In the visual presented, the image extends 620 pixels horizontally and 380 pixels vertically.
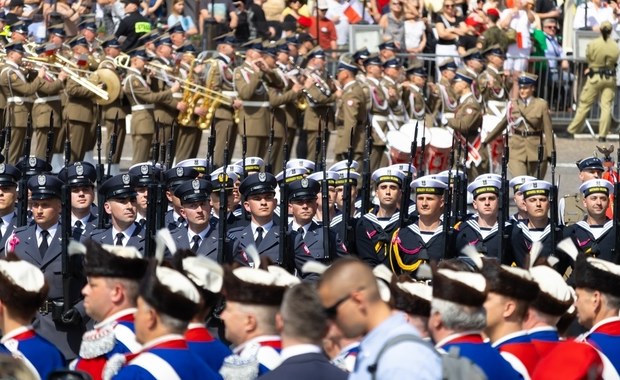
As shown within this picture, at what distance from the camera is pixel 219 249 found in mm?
12359

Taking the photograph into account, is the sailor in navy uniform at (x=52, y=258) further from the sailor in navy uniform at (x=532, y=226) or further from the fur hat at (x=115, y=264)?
the sailor in navy uniform at (x=532, y=226)

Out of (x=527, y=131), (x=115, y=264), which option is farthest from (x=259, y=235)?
(x=527, y=131)

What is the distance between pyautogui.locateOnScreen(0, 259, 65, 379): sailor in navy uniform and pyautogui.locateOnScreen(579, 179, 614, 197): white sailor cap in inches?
293

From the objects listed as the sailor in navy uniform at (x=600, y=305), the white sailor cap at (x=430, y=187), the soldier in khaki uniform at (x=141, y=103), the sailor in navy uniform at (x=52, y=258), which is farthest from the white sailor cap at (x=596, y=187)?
the soldier in khaki uniform at (x=141, y=103)

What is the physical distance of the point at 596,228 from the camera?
1405 cm

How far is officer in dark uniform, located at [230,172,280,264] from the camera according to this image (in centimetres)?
1278

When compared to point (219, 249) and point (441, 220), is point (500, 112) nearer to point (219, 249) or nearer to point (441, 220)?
point (441, 220)

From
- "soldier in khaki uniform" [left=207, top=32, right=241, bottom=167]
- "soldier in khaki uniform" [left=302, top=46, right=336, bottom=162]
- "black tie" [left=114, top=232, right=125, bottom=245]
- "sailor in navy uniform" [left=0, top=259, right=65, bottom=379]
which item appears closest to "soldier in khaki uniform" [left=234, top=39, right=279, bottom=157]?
"soldier in khaki uniform" [left=207, top=32, right=241, bottom=167]

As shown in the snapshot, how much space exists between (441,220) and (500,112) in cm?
759

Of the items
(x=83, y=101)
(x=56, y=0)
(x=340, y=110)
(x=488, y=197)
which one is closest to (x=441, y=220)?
(x=488, y=197)

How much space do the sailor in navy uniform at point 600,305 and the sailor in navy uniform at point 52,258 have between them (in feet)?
11.7

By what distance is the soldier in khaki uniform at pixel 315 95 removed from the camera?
21844 millimetres

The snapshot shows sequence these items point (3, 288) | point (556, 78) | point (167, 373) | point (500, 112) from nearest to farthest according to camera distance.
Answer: point (167, 373) < point (3, 288) < point (500, 112) < point (556, 78)

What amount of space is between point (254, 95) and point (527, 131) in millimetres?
3555
